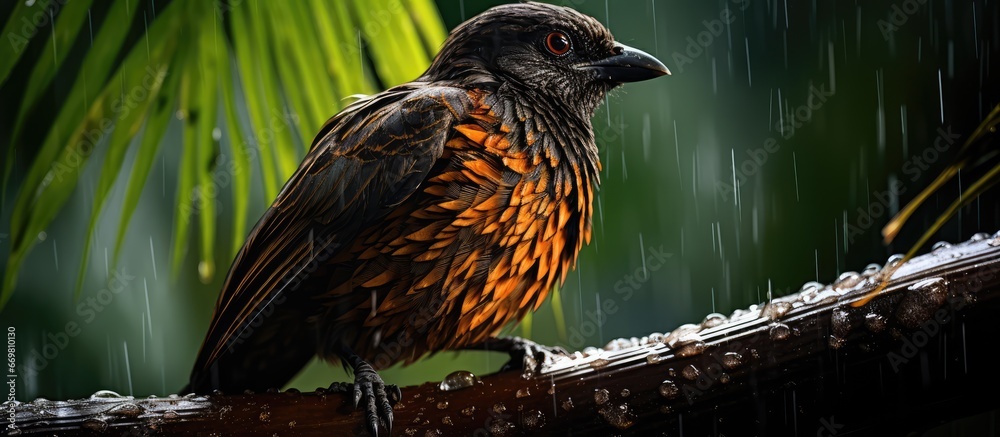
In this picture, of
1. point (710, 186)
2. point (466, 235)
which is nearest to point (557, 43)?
point (466, 235)

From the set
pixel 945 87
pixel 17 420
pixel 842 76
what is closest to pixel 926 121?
pixel 945 87

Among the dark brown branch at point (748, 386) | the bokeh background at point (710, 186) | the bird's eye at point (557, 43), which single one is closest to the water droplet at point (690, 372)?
the dark brown branch at point (748, 386)

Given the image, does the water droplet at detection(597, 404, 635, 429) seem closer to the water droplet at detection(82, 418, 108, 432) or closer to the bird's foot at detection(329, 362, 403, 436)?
the bird's foot at detection(329, 362, 403, 436)

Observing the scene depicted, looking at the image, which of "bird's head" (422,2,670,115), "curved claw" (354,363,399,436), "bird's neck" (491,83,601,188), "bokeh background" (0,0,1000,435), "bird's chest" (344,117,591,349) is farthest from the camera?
"bokeh background" (0,0,1000,435)

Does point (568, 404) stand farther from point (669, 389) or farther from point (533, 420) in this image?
point (669, 389)

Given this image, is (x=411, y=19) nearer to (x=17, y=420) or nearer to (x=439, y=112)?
(x=439, y=112)

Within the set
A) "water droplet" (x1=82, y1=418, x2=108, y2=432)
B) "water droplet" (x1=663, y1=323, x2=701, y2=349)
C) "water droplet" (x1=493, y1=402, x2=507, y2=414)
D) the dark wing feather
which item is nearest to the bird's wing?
the dark wing feather

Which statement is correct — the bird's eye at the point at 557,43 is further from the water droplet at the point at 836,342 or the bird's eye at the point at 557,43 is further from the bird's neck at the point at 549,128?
the water droplet at the point at 836,342
